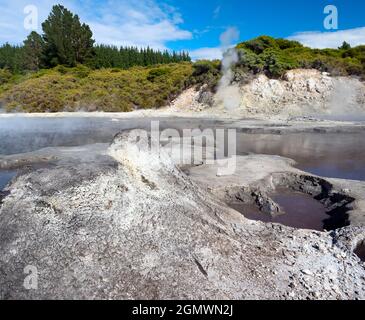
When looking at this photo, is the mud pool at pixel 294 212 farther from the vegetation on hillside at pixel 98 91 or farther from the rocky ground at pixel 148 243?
the vegetation on hillside at pixel 98 91

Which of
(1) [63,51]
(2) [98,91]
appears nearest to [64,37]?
(1) [63,51]

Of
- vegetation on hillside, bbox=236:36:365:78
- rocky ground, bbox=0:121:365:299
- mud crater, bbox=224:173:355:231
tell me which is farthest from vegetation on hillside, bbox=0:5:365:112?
rocky ground, bbox=0:121:365:299

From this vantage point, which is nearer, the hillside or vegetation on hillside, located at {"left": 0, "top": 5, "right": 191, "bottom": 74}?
the hillside

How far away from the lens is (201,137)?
16.0 m

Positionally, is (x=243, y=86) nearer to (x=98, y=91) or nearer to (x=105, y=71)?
(x=98, y=91)

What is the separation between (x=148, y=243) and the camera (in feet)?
16.5

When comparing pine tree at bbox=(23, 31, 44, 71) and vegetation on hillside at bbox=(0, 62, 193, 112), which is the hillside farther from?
pine tree at bbox=(23, 31, 44, 71)

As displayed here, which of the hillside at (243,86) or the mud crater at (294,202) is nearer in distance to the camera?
the mud crater at (294,202)

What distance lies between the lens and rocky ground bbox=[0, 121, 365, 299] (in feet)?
14.4

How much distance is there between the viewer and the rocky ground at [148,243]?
438cm

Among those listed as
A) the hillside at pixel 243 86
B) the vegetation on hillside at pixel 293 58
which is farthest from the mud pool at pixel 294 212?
the vegetation on hillside at pixel 293 58

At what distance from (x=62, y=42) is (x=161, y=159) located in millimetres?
43081

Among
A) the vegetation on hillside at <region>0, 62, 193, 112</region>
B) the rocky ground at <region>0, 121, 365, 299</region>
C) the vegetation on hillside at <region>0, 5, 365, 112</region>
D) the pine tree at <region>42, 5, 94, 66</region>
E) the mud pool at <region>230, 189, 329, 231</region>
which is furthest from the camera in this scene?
the pine tree at <region>42, 5, 94, 66</region>
